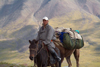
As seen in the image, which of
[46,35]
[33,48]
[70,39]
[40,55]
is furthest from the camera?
[70,39]

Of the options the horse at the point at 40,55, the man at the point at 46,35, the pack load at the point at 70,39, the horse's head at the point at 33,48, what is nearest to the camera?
the horse's head at the point at 33,48

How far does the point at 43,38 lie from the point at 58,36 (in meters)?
3.41

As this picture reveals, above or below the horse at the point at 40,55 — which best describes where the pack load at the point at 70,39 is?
above

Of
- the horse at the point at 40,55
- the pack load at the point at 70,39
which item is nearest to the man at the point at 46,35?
the horse at the point at 40,55

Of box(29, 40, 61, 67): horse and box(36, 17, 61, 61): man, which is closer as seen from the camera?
box(29, 40, 61, 67): horse

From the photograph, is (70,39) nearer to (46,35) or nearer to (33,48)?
(46,35)

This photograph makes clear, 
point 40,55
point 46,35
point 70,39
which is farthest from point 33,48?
point 70,39

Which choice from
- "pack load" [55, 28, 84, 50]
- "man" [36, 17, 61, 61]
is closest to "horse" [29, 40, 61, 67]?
"man" [36, 17, 61, 61]

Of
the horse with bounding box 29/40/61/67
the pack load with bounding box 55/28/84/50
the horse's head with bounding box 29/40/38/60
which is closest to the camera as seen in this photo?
the horse's head with bounding box 29/40/38/60

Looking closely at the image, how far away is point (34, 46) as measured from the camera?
29.8 feet

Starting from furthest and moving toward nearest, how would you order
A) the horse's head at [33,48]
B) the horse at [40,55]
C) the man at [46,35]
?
the man at [46,35] < the horse at [40,55] < the horse's head at [33,48]

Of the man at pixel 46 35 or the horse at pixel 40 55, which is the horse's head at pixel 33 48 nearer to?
the horse at pixel 40 55

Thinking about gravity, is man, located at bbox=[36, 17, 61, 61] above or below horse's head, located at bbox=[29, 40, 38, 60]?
above

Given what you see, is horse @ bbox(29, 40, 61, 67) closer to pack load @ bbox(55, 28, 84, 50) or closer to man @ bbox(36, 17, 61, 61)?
man @ bbox(36, 17, 61, 61)
